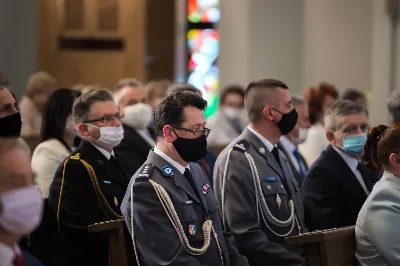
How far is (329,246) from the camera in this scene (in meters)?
4.12

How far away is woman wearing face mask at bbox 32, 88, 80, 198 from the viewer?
5391 millimetres

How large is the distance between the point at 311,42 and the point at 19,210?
911 cm

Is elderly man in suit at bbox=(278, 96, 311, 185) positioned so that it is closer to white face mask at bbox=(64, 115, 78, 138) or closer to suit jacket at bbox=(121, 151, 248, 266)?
white face mask at bbox=(64, 115, 78, 138)

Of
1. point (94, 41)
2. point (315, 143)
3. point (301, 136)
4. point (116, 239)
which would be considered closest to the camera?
point (116, 239)

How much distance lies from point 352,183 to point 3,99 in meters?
2.10

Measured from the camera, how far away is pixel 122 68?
1203 cm

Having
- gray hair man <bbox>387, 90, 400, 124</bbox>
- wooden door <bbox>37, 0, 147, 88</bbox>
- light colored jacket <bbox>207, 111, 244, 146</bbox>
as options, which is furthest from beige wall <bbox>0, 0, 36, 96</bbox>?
gray hair man <bbox>387, 90, 400, 124</bbox>

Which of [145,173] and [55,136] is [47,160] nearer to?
[55,136]

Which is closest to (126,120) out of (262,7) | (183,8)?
(262,7)

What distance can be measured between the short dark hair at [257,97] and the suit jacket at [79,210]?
94 cm

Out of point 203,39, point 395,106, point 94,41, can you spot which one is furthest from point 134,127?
point 203,39

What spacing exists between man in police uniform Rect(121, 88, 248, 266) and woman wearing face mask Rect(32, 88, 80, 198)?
4.44 ft

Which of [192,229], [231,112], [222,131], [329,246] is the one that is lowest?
[222,131]

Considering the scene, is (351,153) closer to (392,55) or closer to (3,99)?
(3,99)
